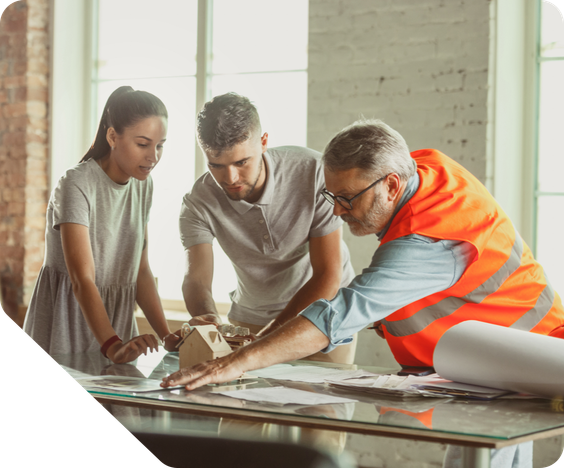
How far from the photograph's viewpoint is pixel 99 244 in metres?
1.71

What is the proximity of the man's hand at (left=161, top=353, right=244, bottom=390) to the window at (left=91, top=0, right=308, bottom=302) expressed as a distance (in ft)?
2.76

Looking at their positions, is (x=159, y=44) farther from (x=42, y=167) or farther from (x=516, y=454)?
(x=516, y=454)

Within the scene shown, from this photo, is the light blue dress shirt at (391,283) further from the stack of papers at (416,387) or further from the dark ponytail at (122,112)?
the dark ponytail at (122,112)

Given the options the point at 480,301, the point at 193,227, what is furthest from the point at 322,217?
the point at 480,301

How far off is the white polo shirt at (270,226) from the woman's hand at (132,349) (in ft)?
1.13

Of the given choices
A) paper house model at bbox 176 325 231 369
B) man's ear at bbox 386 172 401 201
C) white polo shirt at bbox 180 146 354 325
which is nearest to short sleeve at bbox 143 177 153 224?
white polo shirt at bbox 180 146 354 325

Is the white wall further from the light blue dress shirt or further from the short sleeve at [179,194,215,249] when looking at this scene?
the light blue dress shirt

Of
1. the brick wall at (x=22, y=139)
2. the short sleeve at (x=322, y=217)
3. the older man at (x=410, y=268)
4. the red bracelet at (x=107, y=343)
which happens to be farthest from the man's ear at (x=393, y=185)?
the brick wall at (x=22, y=139)

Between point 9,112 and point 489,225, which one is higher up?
point 9,112

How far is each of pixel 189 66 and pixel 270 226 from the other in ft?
2.34

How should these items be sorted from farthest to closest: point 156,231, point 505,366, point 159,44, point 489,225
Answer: point 159,44
point 156,231
point 489,225
point 505,366

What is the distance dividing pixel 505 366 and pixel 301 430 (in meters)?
0.52

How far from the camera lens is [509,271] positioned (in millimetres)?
1161

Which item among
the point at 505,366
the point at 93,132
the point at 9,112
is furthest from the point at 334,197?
the point at 9,112
